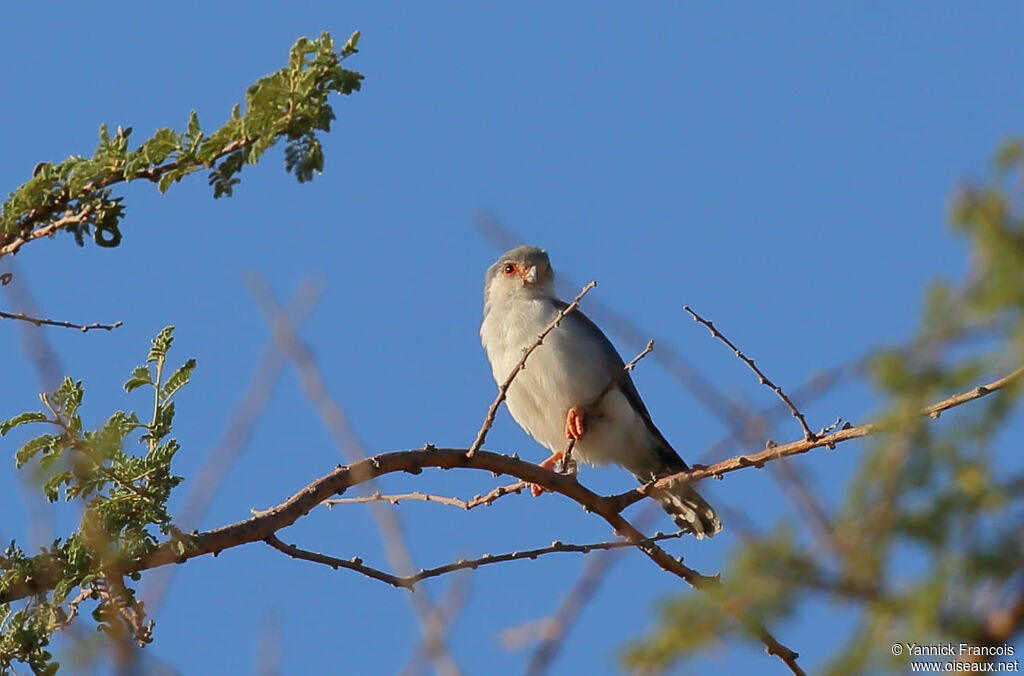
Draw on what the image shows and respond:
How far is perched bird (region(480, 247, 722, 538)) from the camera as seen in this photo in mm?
8070

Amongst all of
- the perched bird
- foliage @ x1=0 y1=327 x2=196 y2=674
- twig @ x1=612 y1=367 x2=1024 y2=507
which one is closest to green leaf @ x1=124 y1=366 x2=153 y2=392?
foliage @ x1=0 y1=327 x2=196 y2=674

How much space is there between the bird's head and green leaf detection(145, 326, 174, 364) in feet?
15.0

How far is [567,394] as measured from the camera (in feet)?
26.6

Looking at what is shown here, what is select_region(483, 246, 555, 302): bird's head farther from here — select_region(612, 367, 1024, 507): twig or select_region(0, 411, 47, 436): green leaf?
select_region(0, 411, 47, 436): green leaf

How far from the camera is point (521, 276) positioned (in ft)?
29.3

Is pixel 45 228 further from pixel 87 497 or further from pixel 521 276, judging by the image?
pixel 521 276

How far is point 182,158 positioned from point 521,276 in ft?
17.2

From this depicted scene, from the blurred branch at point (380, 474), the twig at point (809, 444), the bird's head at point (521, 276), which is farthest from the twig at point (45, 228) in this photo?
the bird's head at point (521, 276)

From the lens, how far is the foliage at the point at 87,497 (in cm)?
407

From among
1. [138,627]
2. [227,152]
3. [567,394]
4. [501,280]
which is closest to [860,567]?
[138,627]

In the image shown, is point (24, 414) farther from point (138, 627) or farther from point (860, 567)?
point (860, 567)

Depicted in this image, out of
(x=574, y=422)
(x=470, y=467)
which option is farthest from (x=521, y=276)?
(x=470, y=467)

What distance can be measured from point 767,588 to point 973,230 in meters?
0.85

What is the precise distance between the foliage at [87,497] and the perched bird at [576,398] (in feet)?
12.6
